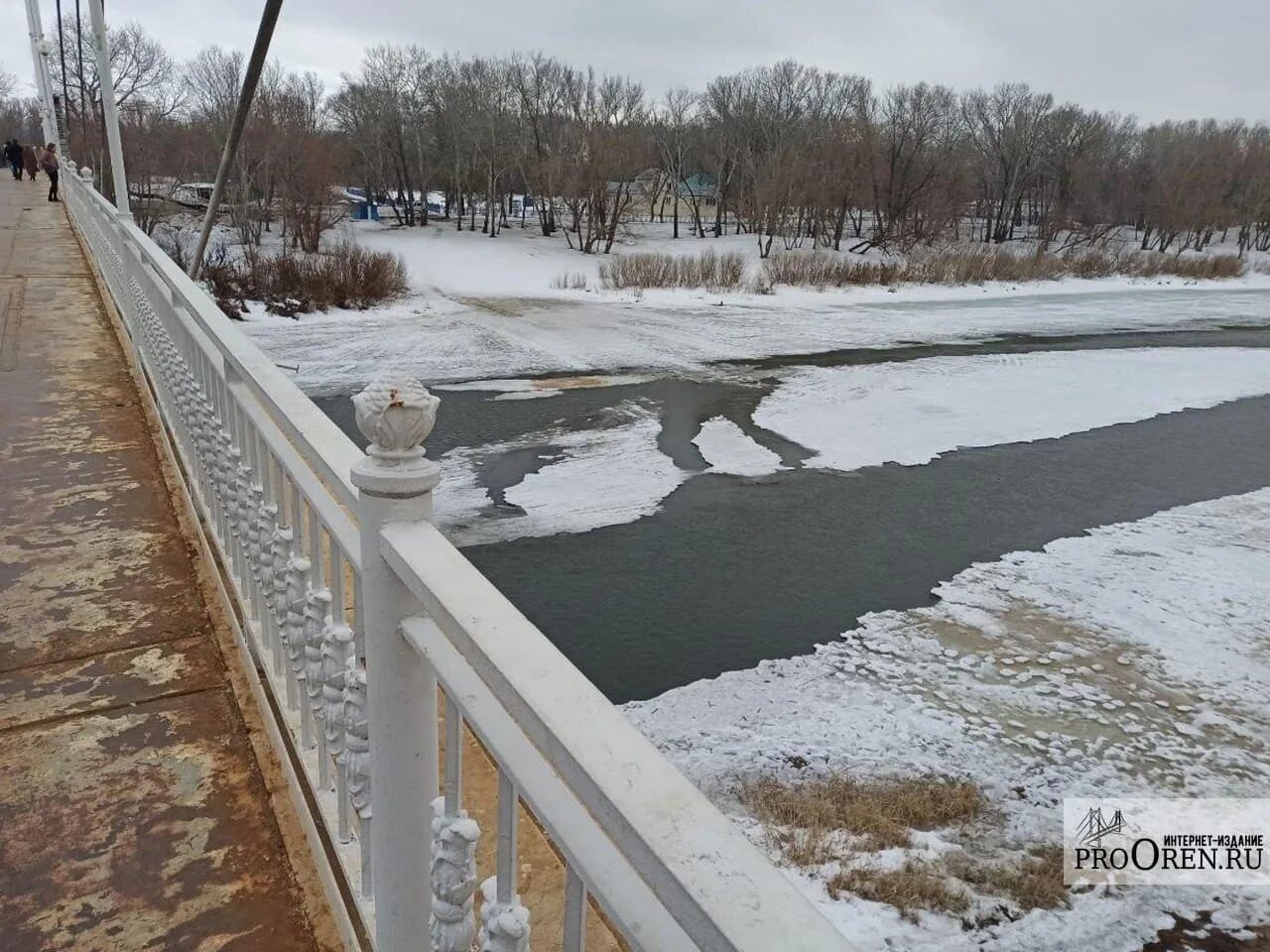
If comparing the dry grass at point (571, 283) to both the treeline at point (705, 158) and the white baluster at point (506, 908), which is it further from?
the white baluster at point (506, 908)

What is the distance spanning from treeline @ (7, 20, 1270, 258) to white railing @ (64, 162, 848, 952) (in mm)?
31984

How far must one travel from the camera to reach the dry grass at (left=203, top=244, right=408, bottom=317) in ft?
72.7

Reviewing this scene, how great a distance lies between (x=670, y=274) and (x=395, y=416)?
28.2 metres

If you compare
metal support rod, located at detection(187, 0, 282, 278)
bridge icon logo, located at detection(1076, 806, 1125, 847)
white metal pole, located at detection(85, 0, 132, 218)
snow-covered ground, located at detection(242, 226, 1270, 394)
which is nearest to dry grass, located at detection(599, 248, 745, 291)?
snow-covered ground, located at detection(242, 226, 1270, 394)

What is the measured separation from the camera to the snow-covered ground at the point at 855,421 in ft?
32.6

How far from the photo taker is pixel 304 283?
23047 millimetres

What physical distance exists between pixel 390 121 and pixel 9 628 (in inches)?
1966

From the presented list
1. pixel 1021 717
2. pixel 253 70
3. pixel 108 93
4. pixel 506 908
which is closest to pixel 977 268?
pixel 1021 717

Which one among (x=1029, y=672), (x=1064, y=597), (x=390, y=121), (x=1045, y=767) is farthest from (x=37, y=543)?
(x=390, y=121)

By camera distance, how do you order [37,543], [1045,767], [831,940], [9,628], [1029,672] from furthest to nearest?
1. [1029,672]
2. [1045,767]
3. [37,543]
4. [9,628]
5. [831,940]

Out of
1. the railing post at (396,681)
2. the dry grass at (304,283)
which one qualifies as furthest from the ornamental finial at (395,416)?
the dry grass at (304,283)

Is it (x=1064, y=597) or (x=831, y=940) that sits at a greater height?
(x=831, y=940)

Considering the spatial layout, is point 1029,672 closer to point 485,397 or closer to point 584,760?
point 584,760

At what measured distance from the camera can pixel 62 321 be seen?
25.7 feet
